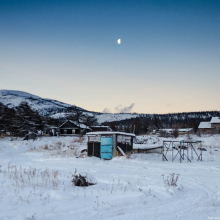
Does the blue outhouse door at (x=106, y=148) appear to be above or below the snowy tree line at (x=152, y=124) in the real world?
below

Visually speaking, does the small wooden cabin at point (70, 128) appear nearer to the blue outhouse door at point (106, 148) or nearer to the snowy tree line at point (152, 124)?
the snowy tree line at point (152, 124)

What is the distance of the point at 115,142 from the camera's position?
60.2ft

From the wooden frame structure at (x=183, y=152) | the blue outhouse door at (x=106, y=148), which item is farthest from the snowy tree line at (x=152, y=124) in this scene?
the blue outhouse door at (x=106, y=148)

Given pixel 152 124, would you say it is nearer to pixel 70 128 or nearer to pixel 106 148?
pixel 70 128

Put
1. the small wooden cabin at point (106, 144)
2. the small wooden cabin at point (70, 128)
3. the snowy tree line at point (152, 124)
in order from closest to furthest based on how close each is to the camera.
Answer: the small wooden cabin at point (106, 144) → the small wooden cabin at point (70, 128) → the snowy tree line at point (152, 124)

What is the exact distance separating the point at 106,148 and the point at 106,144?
0.37m

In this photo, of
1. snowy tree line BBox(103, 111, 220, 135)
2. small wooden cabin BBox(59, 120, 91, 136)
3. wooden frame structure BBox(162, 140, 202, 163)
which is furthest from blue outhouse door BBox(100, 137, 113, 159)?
small wooden cabin BBox(59, 120, 91, 136)

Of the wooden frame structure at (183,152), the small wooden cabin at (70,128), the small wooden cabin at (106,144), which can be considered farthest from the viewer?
the small wooden cabin at (70,128)

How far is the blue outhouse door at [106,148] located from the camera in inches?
721

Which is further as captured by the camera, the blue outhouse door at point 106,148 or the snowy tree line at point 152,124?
the snowy tree line at point 152,124

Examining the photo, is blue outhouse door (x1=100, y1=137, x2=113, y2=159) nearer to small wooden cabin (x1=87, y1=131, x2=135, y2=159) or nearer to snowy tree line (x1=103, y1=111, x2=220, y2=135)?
small wooden cabin (x1=87, y1=131, x2=135, y2=159)

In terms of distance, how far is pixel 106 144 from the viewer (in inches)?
731

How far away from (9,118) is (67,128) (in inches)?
703

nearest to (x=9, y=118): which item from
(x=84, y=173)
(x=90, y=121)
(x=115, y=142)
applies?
(x=90, y=121)
